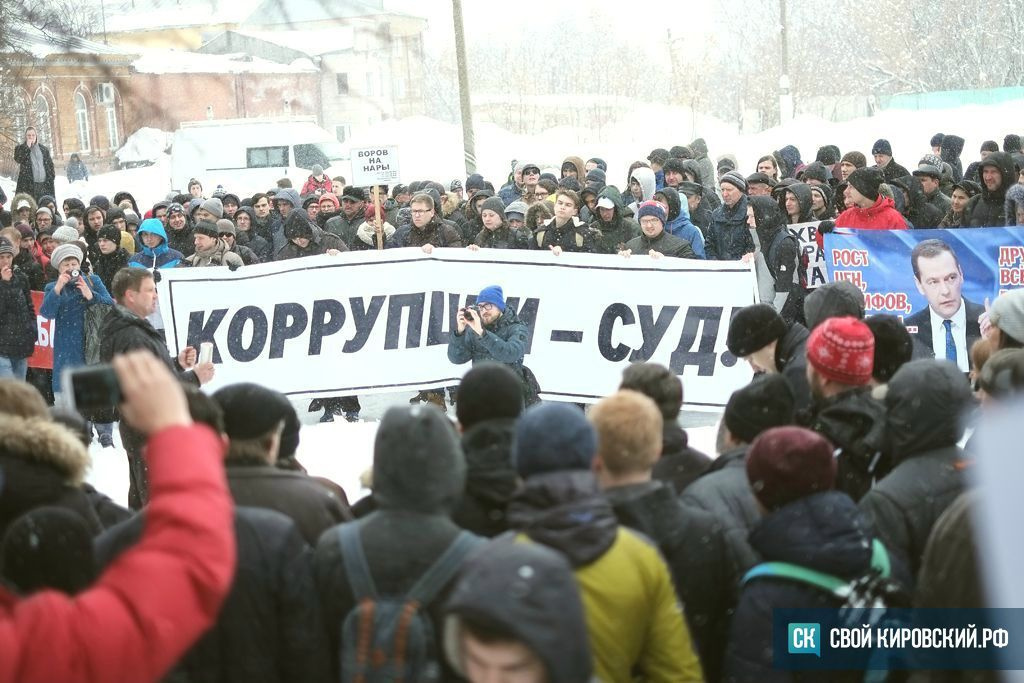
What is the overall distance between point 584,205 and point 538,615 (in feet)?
32.8

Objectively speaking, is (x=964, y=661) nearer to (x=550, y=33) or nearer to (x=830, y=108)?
(x=550, y=33)

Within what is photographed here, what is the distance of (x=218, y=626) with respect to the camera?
3.10 m

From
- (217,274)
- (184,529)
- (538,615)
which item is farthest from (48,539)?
(217,274)

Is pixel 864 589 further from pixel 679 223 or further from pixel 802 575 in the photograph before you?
pixel 679 223

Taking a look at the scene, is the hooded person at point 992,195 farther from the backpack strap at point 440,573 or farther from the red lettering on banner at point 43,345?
the backpack strap at point 440,573

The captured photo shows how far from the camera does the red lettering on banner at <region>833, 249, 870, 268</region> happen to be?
372 inches

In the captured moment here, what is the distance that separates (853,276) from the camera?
944 cm

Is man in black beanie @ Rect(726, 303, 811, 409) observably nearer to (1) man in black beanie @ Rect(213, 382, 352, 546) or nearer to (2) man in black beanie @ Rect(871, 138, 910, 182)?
(1) man in black beanie @ Rect(213, 382, 352, 546)

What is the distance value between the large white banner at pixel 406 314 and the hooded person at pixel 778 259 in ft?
3.66

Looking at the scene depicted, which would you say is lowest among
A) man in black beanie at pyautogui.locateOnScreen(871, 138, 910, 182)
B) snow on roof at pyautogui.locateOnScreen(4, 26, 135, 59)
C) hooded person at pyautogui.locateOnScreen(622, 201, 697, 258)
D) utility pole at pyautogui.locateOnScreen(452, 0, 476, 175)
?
hooded person at pyautogui.locateOnScreen(622, 201, 697, 258)

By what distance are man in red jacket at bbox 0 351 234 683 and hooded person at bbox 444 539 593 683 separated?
19.7 inches

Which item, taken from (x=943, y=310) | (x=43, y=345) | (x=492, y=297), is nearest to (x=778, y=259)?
(x=943, y=310)

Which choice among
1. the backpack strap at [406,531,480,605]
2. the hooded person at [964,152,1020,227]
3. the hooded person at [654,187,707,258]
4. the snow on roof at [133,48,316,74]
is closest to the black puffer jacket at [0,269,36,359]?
the snow on roof at [133,48,316,74]

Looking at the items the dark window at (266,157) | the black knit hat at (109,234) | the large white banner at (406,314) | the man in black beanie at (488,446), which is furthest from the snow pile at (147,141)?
the dark window at (266,157)
